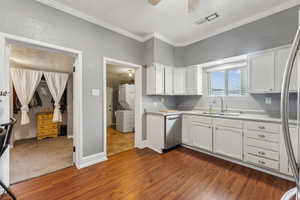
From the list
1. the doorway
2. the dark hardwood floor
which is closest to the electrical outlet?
the dark hardwood floor

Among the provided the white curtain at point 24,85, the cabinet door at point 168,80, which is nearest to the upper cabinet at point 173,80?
the cabinet door at point 168,80

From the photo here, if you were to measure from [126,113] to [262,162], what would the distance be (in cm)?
412

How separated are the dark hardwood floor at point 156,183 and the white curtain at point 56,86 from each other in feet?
8.87

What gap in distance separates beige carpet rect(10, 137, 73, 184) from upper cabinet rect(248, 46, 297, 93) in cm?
395

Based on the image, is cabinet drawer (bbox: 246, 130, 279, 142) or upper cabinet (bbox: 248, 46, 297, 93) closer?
cabinet drawer (bbox: 246, 130, 279, 142)

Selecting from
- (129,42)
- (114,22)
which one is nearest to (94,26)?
(114,22)

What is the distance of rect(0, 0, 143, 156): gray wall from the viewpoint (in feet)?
6.10

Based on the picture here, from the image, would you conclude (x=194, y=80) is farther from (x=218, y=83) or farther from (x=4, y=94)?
(x=4, y=94)

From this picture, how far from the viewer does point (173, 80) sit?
365cm

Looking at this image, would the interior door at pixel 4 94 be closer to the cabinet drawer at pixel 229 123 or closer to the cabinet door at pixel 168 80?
the cabinet door at pixel 168 80

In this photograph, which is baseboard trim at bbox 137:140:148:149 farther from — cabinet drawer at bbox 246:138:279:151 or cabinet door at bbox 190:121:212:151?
cabinet drawer at bbox 246:138:279:151

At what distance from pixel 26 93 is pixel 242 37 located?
5962 mm

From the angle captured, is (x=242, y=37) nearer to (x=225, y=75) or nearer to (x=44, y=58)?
(x=225, y=75)

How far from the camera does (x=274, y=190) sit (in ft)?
5.79
